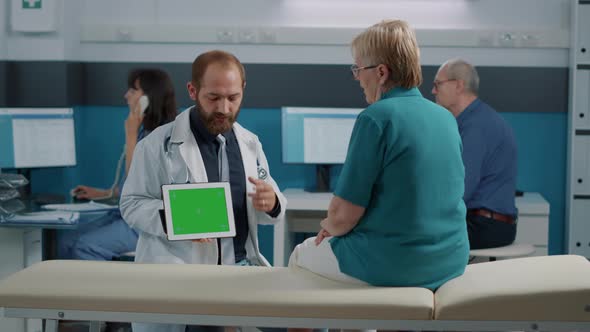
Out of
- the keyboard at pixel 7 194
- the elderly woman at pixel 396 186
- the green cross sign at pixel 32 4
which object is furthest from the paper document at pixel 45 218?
the elderly woman at pixel 396 186

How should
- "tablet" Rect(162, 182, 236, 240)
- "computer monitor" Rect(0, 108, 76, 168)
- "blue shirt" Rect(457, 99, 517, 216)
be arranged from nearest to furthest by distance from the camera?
1. "tablet" Rect(162, 182, 236, 240)
2. "blue shirt" Rect(457, 99, 517, 216)
3. "computer monitor" Rect(0, 108, 76, 168)

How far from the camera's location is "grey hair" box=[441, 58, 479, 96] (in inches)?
180

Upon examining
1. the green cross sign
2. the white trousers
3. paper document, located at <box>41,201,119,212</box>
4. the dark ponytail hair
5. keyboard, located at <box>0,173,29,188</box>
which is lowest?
paper document, located at <box>41,201,119,212</box>

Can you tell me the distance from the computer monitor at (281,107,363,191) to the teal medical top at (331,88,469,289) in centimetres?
276

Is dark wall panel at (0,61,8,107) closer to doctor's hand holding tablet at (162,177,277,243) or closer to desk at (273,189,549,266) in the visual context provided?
desk at (273,189,549,266)

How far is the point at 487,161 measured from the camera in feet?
14.3

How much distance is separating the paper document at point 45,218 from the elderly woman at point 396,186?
1801mm

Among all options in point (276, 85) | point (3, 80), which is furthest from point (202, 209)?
point (3, 80)

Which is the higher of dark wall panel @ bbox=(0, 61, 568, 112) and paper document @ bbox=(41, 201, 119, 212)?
dark wall panel @ bbox=(0, 61, 568, 112)

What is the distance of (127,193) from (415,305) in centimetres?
107

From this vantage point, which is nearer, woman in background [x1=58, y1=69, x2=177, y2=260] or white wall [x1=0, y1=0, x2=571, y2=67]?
woman in background [x1=58, y1=69, x2=177, y2=260]

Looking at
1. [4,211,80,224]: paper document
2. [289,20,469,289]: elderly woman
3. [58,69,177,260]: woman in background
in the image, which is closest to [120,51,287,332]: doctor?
[289,20,469,289]: elderly woman

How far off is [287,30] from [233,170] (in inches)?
102

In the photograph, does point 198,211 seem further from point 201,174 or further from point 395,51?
point 395,51
